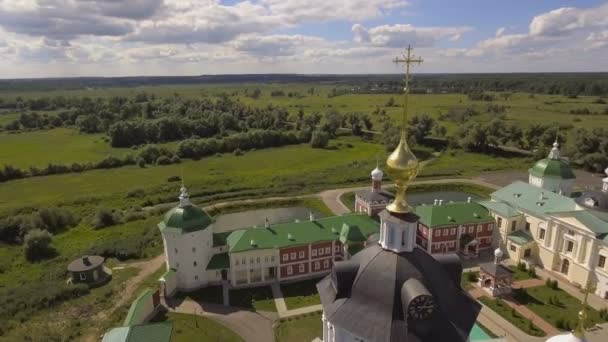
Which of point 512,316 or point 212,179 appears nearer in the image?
point 512,316

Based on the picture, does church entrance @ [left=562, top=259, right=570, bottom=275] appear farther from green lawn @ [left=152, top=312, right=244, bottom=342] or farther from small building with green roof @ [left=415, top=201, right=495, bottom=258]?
green lawn @ [left=152, top=312, right=244, bottom=342]

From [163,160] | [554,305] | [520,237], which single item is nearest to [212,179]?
[163,160]

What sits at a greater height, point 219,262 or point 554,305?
point 219,262

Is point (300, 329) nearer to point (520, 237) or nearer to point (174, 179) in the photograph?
point (520, 237)

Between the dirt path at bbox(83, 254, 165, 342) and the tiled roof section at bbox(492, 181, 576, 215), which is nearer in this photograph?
the dirt path at bbox(83, 254, 165, 342)

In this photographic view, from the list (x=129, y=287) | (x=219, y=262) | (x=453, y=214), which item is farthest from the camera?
(x=453, y=214)

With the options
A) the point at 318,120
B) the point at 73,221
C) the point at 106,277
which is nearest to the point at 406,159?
the point at 106,277

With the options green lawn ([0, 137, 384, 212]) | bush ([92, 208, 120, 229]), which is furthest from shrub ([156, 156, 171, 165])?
bush ([92, 208, 120, 229])
